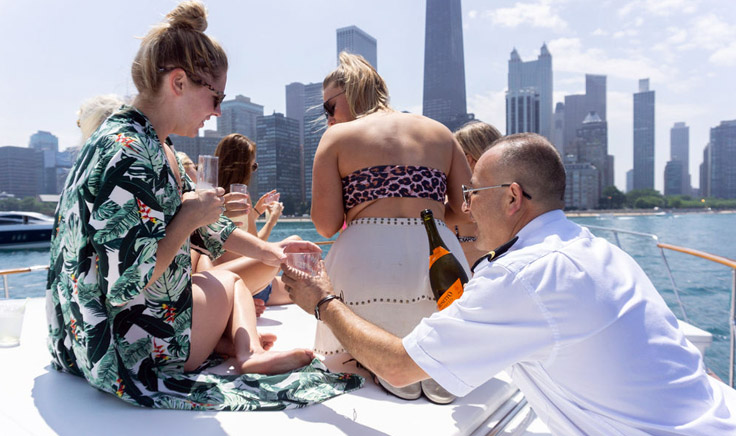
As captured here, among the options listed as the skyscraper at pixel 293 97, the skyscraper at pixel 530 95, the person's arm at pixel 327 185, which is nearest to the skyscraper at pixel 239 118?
the skyscraper at pixel 293 97

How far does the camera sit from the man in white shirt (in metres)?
0.88

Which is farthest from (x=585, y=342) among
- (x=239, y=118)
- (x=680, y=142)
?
(x=680, y=142)

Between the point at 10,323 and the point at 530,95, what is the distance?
63.8 m

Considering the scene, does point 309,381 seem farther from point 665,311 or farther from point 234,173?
point 234,173

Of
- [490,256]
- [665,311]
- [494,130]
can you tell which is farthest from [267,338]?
[494,130]

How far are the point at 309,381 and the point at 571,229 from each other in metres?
→ 1.02

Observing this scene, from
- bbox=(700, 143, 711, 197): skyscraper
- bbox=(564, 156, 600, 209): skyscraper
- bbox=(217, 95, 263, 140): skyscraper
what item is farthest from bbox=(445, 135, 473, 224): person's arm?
bbox=(700, 143, 711, 197): skyscraper

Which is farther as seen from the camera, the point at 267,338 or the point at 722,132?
the point at 722,132

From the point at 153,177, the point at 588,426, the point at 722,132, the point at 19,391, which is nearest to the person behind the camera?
the point at 588,426

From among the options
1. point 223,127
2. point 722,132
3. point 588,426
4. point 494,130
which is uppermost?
point 722,132

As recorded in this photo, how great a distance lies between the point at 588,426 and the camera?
95 centimetres

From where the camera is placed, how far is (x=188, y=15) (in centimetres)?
150

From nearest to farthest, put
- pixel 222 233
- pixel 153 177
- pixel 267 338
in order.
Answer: pixel 153 177, pixel 222 233, pixel 267 338

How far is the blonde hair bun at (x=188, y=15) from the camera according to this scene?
1485 millimetres
